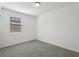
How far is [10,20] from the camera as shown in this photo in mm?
4164

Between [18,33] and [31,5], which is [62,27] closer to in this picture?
[31,5]

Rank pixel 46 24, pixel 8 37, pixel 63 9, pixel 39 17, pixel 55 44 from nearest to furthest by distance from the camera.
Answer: pixel 63 9 → pixel 8 37 → pixel 55 44 → pixel 46 24 → pixel 39 17

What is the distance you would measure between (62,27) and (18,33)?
2898mm

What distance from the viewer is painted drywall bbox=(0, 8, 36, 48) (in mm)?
3754

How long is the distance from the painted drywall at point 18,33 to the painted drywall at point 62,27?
974 mm

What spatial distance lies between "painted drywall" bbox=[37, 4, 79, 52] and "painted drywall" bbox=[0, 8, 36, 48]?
0.97 meters

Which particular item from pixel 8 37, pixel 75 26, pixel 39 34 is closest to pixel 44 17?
pixel 39 34

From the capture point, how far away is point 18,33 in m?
4.60

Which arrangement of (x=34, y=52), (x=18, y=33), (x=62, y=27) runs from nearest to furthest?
(x=34, y=52) < (x=62, y=27) < (x=18, y=33)

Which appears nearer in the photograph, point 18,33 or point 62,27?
point 62,27

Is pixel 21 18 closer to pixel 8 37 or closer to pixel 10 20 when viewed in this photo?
pixel 10 20

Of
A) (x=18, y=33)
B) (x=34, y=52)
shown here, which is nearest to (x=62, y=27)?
(x=34, y=52)

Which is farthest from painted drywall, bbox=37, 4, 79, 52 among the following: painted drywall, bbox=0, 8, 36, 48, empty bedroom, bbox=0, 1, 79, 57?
painted drywall, bbox=0, 8, 36, 48

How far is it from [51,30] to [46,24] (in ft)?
2.22
